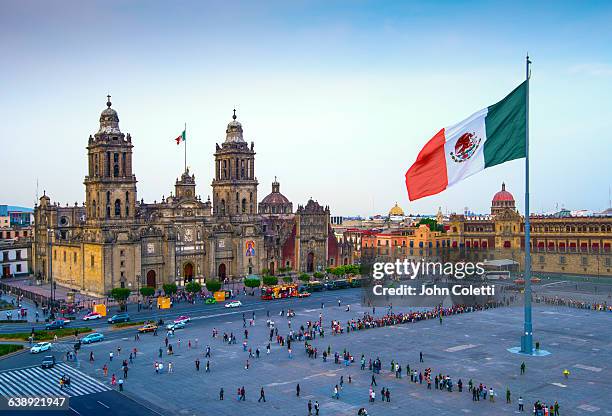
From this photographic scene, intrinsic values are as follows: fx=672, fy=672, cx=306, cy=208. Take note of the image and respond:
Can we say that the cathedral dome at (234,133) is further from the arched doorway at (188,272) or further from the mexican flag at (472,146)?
the mexican flag at (472,146)

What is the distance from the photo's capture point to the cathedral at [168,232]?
89750 mm

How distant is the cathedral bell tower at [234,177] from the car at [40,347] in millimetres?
54404

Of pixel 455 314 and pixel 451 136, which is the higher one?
pixel 451 136

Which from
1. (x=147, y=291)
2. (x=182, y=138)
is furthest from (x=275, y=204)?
(x=147, y=291)

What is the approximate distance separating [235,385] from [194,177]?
6692 cm

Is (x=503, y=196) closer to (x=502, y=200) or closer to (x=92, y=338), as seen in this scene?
(x=502, y=200)

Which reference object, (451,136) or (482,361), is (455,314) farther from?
(451,136)

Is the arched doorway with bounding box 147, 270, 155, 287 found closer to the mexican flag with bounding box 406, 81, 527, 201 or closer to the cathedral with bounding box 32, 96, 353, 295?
the cathedral with bounding box 32, 96, 353, 295

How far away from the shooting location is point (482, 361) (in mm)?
51406

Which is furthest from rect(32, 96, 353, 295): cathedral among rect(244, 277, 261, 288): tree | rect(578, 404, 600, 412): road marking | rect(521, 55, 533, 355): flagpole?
rect(578, 404, 600, 412): road marking

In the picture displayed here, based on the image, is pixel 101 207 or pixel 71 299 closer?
pixel 71 299

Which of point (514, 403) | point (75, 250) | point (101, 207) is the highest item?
point (101, 207)

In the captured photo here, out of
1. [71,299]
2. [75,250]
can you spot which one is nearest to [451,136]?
[71,299]

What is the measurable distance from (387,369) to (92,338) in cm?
2727
